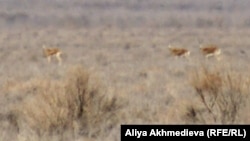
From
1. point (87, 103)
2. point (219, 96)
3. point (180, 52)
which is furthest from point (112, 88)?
point (180, 52)

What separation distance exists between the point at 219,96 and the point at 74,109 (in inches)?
83.8

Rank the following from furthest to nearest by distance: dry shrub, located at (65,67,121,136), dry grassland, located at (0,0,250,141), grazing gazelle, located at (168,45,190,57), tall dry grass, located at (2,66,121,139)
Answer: grazing gazelle, located at (168,45,190,57)
dry shrub, located at (65,67,121,136)
dry grassland, located at (0,0,250,141)
tall dry grass, located at (2,66,121,139)

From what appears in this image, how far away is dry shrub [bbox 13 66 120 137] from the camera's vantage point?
989 cm

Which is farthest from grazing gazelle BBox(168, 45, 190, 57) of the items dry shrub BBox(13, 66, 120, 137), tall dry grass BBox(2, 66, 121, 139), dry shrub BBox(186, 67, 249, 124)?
dry shrub BBox(13, 66, 120, 137)

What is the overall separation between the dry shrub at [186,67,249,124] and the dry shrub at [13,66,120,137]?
1.27m

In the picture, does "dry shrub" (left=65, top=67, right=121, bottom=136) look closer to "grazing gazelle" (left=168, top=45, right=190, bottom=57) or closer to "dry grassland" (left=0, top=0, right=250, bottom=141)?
"dry grassland" (left=0, top=0, right=250, bottom=141)

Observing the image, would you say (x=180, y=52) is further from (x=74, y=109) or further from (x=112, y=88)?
(x=74, y=109)

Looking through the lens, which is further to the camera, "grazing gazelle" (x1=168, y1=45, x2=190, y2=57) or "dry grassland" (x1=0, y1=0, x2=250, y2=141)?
"grazing gazelle" (x1=168, y1=45, x2=190, y2=57)

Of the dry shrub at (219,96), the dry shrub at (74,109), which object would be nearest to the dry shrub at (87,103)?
the dry shrub at (74,109)

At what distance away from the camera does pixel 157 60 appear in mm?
22234

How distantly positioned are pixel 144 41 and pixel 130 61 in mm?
8176

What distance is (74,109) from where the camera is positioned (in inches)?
407

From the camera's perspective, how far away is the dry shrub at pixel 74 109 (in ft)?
32.4

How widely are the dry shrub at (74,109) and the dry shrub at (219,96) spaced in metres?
1.27
